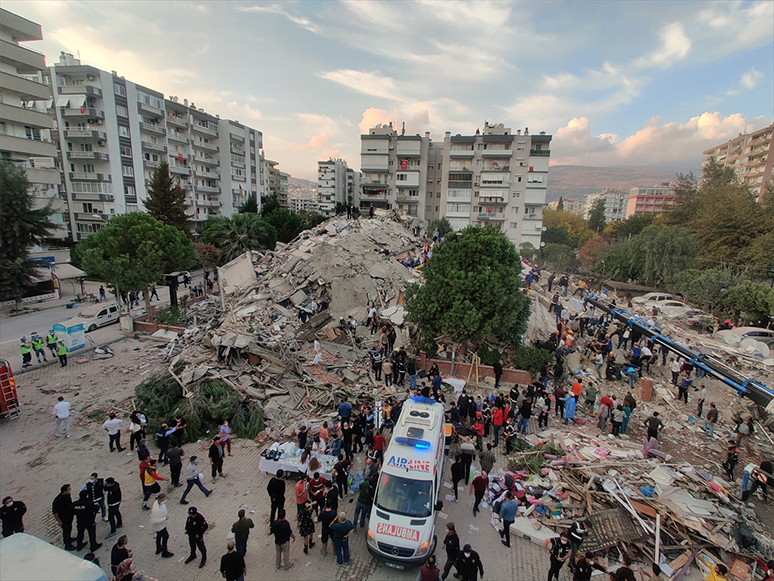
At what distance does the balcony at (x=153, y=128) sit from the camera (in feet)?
153

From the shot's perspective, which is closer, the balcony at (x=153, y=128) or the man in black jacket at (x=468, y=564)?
the man in black jacket at (x=468, y=564)

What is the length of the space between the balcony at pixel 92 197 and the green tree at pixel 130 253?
2531 centimetres

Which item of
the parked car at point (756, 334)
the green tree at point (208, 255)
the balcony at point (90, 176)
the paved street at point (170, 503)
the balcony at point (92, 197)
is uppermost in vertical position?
the balcony at point (90, 176)

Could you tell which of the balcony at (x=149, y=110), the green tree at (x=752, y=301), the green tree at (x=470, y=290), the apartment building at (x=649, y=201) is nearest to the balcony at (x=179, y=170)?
the balcony at (x=149, y=110)

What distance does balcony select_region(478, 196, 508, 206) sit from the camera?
53344mm

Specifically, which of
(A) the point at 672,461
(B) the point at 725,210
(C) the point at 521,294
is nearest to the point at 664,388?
(A) the point at 672,461

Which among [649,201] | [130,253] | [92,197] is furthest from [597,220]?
[130,253]

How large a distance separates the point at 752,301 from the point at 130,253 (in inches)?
1470

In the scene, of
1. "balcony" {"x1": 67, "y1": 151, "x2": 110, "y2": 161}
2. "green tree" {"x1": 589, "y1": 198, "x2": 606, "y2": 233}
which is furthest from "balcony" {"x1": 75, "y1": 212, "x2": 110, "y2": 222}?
"green tree" {"x1": 589, "y1": 198, "x2": 606, "y2": 233}

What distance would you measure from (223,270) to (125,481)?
17964 millimetres

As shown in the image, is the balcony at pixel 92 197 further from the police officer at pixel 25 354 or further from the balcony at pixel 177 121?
the police officer at pixel 25 354

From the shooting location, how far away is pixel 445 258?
52.4 feet

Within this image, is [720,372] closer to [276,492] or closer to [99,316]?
[276,492]

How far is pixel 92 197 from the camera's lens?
1703 inches
